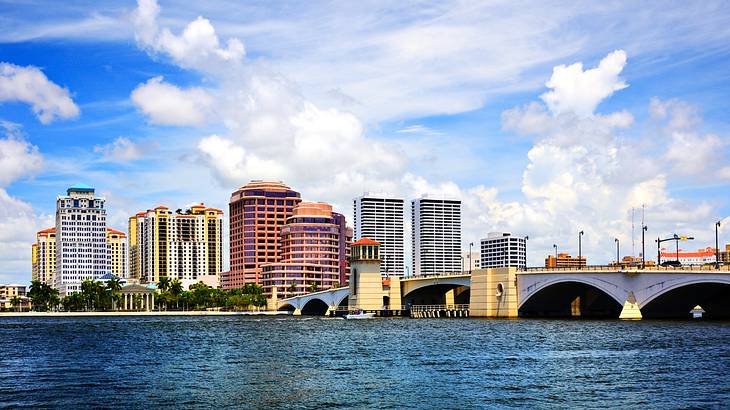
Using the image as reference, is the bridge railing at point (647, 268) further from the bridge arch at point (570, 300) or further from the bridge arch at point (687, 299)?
the bridge arch at point (570, 300)

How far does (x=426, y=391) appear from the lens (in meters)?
62.2

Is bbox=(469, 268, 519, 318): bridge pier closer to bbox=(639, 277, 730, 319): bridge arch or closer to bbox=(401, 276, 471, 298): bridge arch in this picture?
bbox=(401, 276, 471, 298): bridge arch

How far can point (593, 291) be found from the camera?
174500mm

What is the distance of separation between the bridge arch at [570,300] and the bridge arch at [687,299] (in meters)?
6.50

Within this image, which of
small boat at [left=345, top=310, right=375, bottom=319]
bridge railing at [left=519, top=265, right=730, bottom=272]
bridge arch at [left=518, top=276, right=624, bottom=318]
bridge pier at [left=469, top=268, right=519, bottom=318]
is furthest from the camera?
small boat at [left=345, top=310, right=375, bottom=319]

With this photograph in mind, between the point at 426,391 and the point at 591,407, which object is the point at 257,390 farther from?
the point at 591,407

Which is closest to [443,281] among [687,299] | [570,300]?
[570,300]

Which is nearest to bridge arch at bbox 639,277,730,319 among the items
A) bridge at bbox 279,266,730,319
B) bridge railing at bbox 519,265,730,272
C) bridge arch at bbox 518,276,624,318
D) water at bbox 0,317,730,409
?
bridge at bbox 279,266,730,319

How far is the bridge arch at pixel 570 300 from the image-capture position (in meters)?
150

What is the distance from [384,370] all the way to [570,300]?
107 meters

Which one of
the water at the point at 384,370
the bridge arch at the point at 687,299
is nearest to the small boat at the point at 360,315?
the bridge arch at the point at 687,299

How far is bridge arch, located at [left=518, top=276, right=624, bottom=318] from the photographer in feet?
494

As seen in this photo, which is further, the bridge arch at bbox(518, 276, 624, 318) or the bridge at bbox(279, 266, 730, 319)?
the bridge arch at bbox(518, 276, 624, 318)

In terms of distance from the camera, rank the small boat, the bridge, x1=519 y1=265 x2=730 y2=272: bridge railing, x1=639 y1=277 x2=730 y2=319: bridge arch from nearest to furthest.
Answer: x1=519 y1=265 x2=730 y2=272: bridge railing < x1=639 y1=277 x2=730 y2=319: bridge arch < the bridge < the small boat
